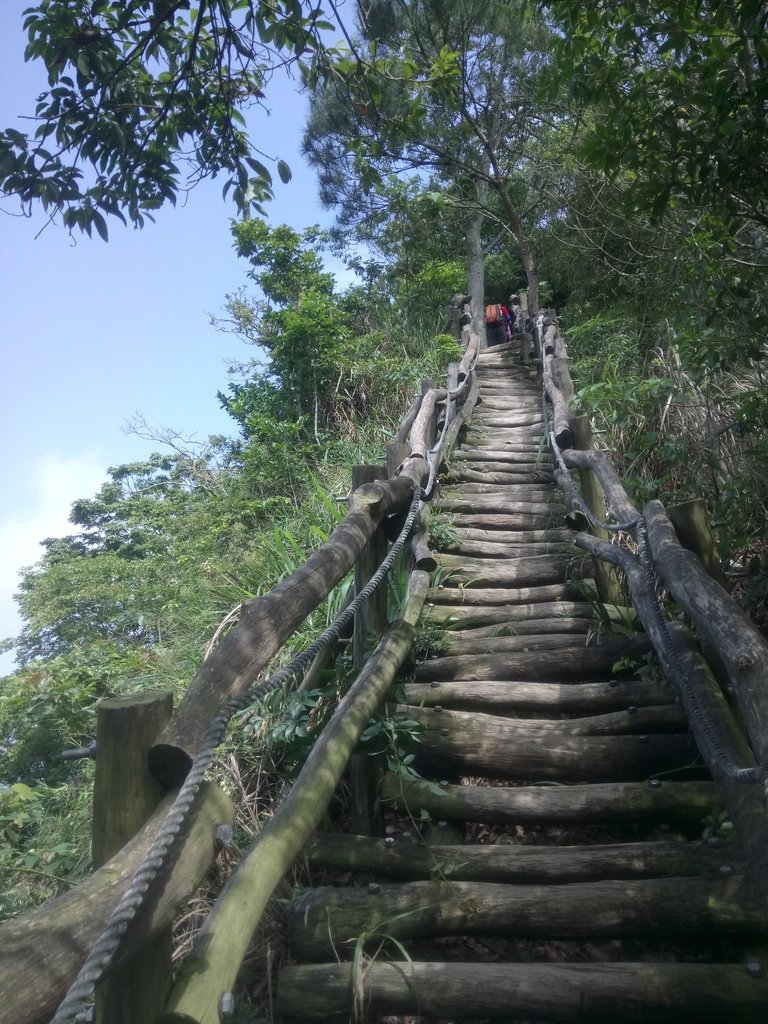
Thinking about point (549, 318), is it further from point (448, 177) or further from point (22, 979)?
point (22, 979)

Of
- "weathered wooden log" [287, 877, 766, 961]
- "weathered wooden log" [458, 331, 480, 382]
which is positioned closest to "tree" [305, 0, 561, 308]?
"weathered wooden log" [458, 331, 480, 382]

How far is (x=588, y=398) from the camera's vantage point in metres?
6.77

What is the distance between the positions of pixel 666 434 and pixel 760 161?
3.00m

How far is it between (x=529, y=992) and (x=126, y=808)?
1547 millimetres

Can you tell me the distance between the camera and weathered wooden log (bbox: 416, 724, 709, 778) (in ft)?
10.7

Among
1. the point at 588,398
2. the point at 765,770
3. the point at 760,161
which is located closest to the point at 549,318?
the point at 588,398

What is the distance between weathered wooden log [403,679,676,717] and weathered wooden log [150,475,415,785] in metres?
1.01

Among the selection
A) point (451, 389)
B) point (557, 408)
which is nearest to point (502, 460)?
point (557, 408)

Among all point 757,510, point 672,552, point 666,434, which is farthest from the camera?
point 666,434

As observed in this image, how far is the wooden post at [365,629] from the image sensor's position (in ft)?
10.5

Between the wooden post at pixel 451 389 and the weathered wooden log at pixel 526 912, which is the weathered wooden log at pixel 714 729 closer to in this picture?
the weathered wooden log at pixel 526 912

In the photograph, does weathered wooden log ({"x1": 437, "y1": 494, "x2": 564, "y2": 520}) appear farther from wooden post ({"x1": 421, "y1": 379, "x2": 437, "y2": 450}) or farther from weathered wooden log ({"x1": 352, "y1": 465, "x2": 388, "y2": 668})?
weathered wooden log ({"x1": 352, "y1": 465, "x2": 388, "y2": 668})

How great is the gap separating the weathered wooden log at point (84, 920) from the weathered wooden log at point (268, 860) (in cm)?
25

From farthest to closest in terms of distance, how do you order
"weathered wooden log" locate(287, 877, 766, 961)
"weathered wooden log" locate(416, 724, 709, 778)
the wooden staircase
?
1. "weathered wooden log" locate(416, 724, 709, 778)
2. "weathered wooden log" locate(287, 877, 766, 961)
3. the wooden staircase
